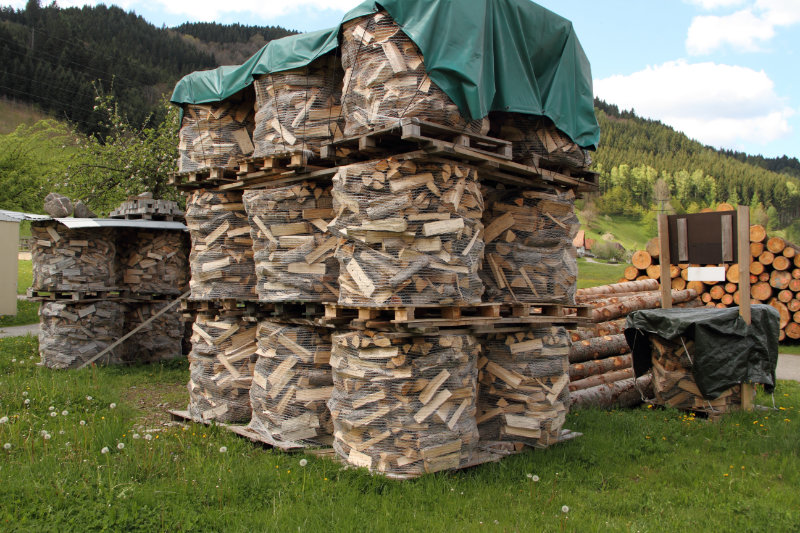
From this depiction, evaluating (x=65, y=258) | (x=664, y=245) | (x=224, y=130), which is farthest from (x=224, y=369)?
(x=664, y=245)

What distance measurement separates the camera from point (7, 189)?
87.9ft

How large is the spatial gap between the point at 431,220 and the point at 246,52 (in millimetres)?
129867

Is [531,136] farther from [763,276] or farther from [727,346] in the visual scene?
[763,276]

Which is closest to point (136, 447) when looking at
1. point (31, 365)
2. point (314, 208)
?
point (314, 208)

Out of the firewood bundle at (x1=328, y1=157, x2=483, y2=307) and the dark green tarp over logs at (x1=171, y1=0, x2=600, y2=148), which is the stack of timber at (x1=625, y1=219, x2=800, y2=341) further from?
the firewood bundle at (x1=328, y1=157, x2=483, y2=307)

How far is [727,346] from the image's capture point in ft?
29.0

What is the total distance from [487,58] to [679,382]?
606cm

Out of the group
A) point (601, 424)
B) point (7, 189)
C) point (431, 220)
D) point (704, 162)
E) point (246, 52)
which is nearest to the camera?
point (431, 220)

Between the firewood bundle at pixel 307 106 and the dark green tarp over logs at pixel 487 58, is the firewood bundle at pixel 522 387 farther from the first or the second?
the firewood bundle at pixel 307 106

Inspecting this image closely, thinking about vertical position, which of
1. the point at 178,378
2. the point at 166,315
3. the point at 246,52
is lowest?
the point at 178,378

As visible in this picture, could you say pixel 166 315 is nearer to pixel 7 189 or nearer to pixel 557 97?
pixel 557 97

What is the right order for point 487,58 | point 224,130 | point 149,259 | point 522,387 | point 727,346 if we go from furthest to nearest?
1. point 149,259
2. point 224,130
3. point 727,346
4. point 522,387
5. point 487,58

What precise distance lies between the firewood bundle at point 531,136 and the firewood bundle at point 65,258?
32.7 feet

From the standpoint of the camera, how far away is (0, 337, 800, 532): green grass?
208 inches
